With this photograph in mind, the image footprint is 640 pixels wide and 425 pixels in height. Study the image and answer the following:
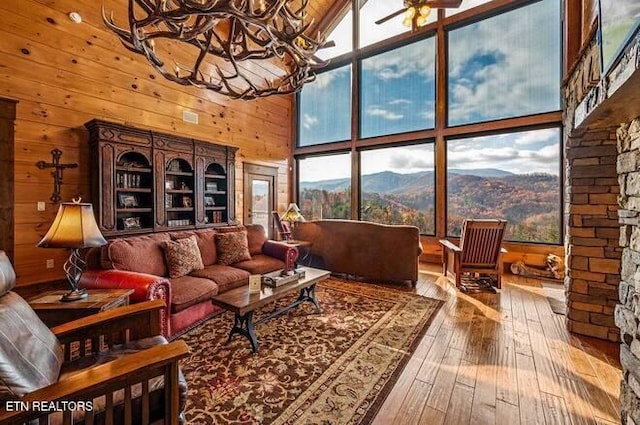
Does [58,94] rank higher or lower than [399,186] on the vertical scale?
higher

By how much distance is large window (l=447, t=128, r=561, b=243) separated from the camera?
464 cm

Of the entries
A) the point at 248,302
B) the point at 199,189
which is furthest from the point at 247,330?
the point at 199,189

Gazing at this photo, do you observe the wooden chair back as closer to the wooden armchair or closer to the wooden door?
the wooden armchair

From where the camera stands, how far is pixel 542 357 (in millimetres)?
2229

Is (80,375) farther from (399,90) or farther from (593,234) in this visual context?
(399,90)

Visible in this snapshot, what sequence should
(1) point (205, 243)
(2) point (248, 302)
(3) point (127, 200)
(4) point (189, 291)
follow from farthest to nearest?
(3) point (127, 200)
(1) point (205, 243)
(4) point (189, 291)
(2) point (248, 302)

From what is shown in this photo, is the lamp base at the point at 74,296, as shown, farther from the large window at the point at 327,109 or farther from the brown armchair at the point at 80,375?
the large window at the point at 327,109

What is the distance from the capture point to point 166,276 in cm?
303

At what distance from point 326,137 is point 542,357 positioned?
590 centimetres

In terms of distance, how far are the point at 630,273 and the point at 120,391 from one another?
251 centimetres

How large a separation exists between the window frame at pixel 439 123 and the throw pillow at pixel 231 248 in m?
3.37

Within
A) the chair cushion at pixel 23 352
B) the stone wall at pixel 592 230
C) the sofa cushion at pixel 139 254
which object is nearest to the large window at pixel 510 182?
the stone wall at pixel 592 230

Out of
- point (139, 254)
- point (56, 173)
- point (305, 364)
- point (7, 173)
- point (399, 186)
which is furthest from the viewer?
point (399, 186)

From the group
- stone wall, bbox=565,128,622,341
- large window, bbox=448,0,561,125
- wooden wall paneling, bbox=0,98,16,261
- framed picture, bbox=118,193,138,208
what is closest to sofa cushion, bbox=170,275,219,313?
framed picture, bbox=118,193,138,208
